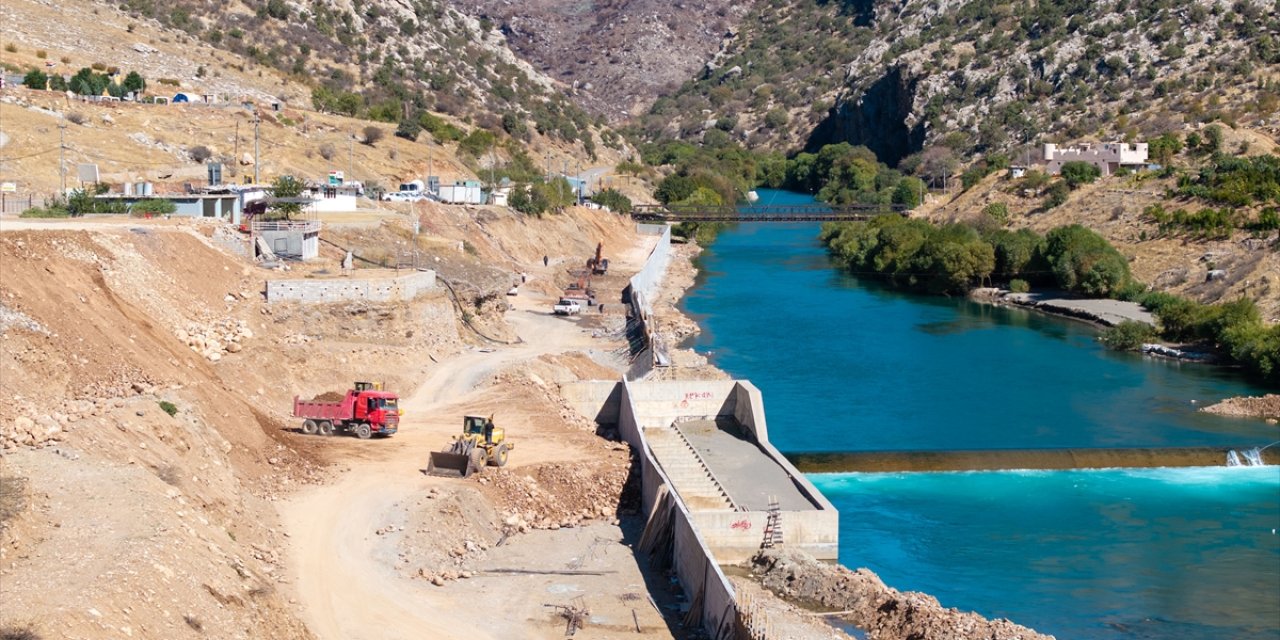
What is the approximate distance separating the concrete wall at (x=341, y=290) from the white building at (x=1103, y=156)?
64.3 metres

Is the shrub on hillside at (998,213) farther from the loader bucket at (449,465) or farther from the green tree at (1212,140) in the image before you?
the loader bucket at (449,465)

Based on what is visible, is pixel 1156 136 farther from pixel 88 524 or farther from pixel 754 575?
pixel 88 524

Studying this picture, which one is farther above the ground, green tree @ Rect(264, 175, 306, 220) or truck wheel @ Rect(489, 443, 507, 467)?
green tree @ Rect(264, 175, 306, 220)

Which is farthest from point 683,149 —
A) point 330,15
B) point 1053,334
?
point 1053,334

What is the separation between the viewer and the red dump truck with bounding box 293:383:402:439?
34.6 meters

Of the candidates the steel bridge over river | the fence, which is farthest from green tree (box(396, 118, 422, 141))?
the fence

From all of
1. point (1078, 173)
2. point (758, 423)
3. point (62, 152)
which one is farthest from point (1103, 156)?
point (62, 152)

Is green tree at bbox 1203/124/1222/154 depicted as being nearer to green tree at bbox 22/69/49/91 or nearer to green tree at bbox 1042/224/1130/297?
green tree at bbox 1042/224/1130/297

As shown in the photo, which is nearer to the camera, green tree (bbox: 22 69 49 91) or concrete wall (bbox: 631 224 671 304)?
green tree (bbox: 22 69 49 91)

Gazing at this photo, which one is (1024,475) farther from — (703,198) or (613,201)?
(703,198)

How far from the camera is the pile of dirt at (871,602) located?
26.1 meters

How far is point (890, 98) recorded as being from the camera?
534 feet

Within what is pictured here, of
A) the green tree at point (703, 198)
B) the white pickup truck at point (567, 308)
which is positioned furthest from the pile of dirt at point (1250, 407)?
the green tree at point (703, 198)

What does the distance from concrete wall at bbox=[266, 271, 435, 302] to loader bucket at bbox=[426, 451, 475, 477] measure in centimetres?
1186
